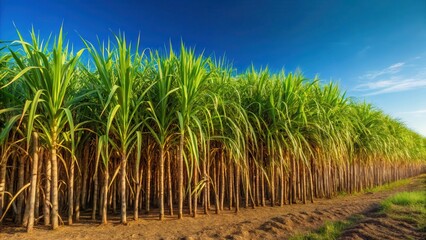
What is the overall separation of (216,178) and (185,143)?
1173 mm

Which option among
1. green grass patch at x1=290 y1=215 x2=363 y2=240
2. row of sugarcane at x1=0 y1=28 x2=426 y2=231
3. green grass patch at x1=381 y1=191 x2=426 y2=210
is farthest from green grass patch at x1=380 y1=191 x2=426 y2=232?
row of sugarcane at x1=0 y1=28 x2=426 y2=231

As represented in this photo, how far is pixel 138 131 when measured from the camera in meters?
3.36

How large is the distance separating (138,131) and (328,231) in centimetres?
A: 229

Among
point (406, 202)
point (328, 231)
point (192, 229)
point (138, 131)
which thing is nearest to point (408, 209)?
point (406, 202)

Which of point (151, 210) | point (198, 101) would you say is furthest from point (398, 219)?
point (151, 210)

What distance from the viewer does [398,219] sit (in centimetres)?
352

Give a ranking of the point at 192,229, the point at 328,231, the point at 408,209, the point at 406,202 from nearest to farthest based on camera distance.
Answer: the point at 328,231 → the point at 192,229 → the point at 408,209 → the point at 406,202

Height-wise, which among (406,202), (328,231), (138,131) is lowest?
Result: (328,231)

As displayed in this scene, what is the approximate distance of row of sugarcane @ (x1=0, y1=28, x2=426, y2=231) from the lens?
10.5ft

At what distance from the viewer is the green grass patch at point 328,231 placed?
306cm

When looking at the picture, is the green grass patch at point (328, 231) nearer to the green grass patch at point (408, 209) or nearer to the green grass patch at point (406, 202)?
the green grass patch at point (408, 209)

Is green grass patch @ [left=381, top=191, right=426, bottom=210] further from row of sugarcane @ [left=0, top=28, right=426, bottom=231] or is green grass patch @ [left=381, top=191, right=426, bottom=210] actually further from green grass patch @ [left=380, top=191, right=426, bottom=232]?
row of sugarcane @ [left=0, top=28, right=426, bottom=231]

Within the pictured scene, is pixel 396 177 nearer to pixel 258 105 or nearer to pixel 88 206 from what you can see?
pixel 258 105

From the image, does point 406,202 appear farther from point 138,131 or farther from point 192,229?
point 138,131
